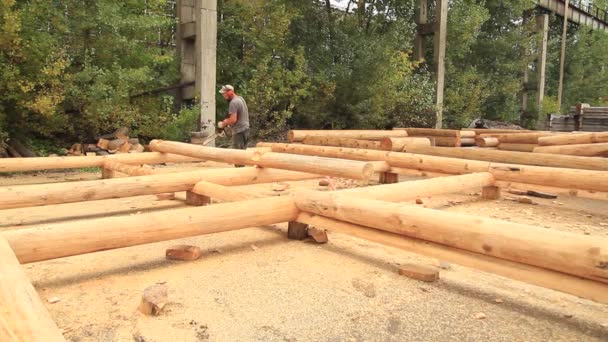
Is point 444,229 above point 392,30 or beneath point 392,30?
beneath

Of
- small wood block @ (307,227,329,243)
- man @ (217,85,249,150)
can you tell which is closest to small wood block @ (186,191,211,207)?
small wood block @ (307,227,329,243)

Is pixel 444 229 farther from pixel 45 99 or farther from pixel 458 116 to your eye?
pixel 458 116

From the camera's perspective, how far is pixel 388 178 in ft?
24.1

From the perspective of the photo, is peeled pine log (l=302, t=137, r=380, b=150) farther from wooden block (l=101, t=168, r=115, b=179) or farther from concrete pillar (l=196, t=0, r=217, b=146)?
wooden block (l=101, t=168, r=115, b=179)

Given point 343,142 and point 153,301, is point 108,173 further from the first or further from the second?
point 153,301

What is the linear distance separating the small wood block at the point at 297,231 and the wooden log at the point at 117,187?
5.39 ft

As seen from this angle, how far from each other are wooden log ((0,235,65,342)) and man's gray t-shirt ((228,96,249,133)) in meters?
7.36

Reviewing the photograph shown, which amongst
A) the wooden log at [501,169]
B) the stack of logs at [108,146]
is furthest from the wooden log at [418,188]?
the stack of logs at [108,146]

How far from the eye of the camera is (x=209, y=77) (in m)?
11.8

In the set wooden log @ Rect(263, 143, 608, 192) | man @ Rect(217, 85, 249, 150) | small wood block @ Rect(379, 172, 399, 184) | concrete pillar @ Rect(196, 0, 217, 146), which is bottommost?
small wood block @ Rect(379, 172, 399, 184)

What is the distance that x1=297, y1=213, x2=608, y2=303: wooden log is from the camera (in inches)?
95.3

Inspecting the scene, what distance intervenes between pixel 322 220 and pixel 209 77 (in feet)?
28.8

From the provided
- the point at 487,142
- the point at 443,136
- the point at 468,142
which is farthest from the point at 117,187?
the point at 468,142

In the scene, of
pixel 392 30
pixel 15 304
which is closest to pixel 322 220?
pixel 15 304
